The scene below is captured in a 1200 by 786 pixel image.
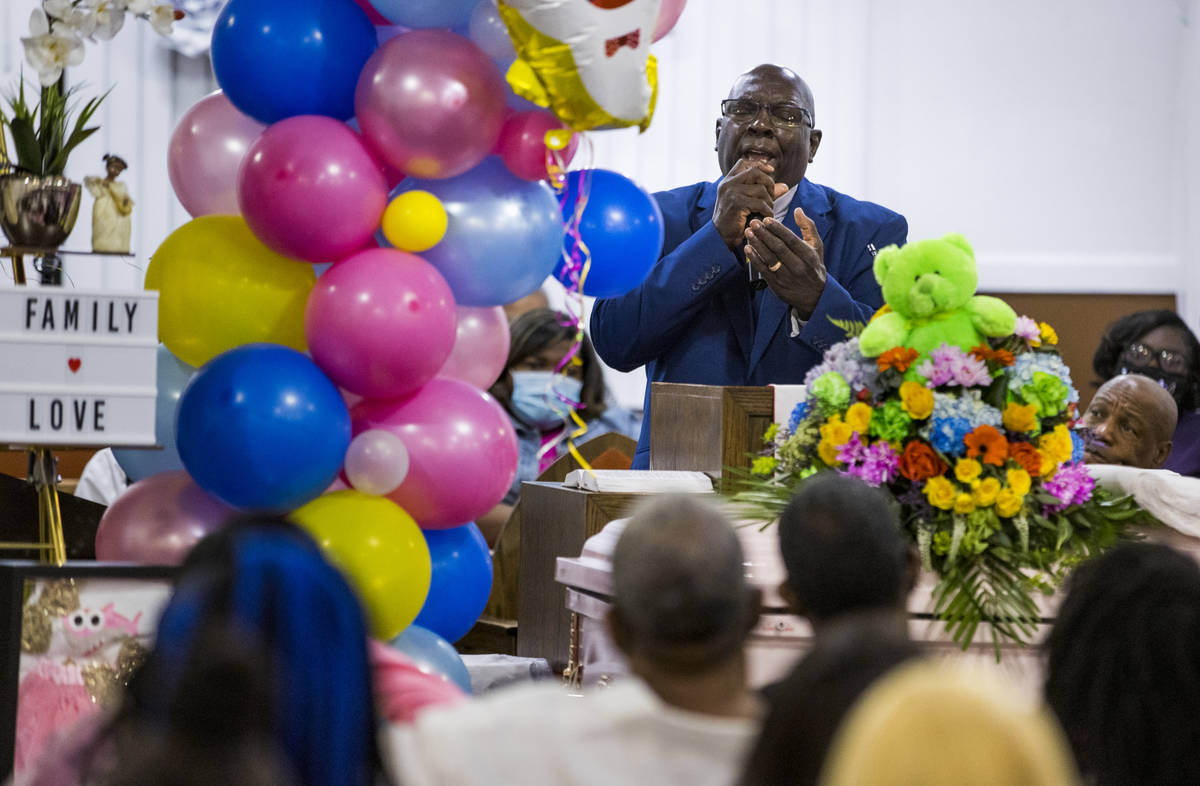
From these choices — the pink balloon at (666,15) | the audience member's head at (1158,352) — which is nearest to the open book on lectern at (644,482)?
the pink balloon at (666,15)

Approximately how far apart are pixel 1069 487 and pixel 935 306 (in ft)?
1.21

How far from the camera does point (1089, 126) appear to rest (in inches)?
251

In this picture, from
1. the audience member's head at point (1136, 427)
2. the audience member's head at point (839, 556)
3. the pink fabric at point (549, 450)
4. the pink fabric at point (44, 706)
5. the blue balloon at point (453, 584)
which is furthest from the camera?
the pink fabric at point (549, 450)

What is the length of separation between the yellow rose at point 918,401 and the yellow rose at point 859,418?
65 mm

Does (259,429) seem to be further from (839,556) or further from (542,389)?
(542,389)

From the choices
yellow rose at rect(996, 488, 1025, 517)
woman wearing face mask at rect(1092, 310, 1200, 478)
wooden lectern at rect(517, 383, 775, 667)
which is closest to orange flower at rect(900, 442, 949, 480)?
yellow rose at rect(996, 488, 1025, 517)

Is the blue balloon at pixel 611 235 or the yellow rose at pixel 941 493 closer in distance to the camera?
the yellow rose at pixel 941 493

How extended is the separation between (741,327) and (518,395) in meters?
2.52

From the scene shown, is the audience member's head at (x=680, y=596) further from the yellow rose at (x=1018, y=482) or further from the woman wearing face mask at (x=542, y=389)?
the woman wearing face mask at (x=542, y=389)

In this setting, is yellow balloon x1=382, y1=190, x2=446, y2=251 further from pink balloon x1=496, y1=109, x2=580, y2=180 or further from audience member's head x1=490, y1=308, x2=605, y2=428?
audience member's head x1=490, y1=308, x2=605, y2=428

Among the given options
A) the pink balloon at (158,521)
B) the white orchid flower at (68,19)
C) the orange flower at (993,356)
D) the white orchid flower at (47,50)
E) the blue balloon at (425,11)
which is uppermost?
the blue balloon at (425,11)

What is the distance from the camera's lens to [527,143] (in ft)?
8.45

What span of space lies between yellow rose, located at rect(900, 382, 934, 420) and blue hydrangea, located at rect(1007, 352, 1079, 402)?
16 centimetres

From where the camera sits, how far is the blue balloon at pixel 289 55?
97.4 inches
